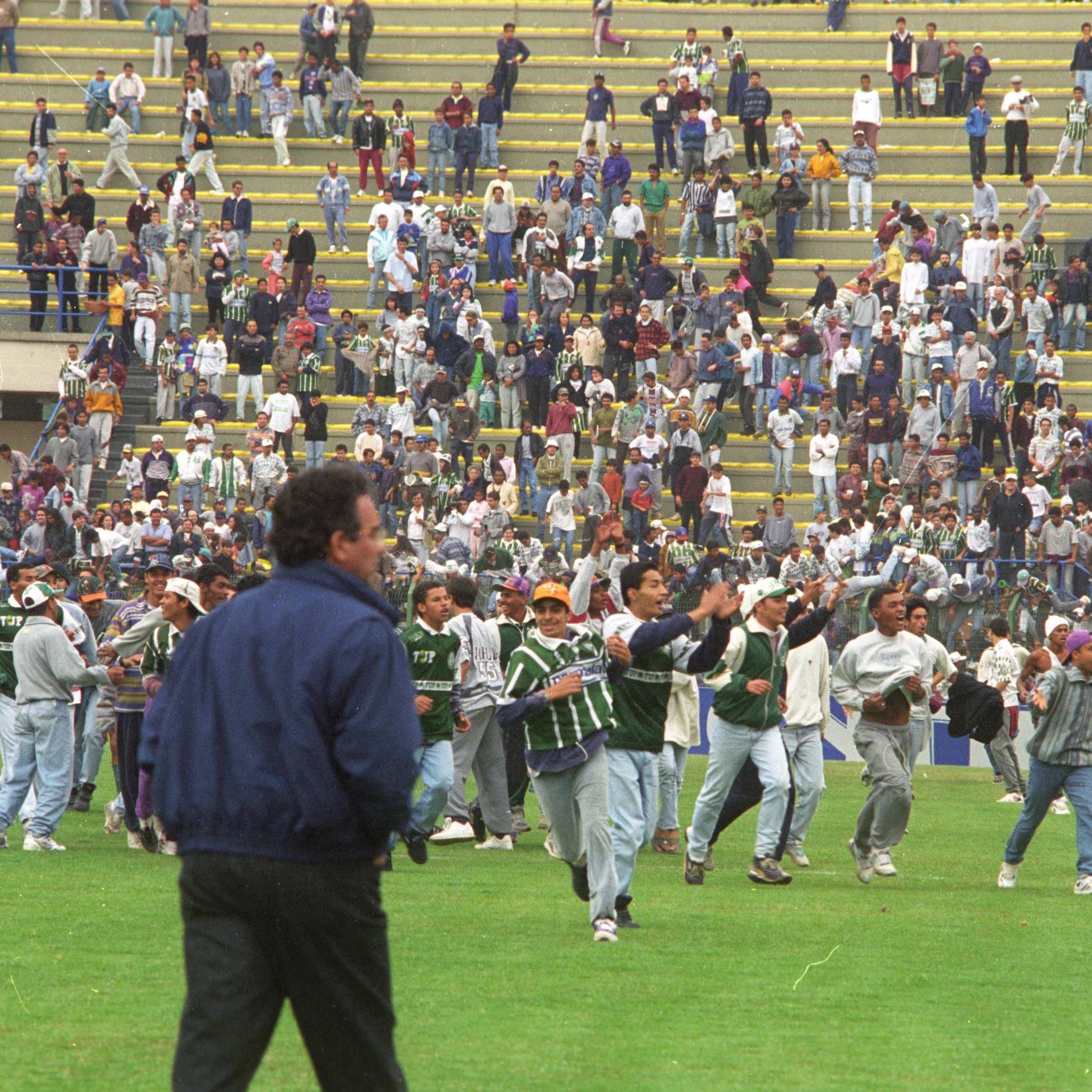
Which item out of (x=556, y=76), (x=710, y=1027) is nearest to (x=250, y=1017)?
(x=710, y=1027)

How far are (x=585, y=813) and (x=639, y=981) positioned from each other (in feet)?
3.04

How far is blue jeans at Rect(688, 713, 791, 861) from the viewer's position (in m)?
11.3

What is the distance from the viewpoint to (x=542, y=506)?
2923 centimetres

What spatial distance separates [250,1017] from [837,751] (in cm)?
1935

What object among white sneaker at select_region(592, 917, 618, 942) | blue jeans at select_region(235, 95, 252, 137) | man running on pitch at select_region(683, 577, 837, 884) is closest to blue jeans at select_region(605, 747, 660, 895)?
white sneaker at select_region(592, 917, 618, 942)

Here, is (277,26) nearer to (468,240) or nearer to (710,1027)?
(468,240)

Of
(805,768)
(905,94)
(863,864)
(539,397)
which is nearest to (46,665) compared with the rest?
(805,768)

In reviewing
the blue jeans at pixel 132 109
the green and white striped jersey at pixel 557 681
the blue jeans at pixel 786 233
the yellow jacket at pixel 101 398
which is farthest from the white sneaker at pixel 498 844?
the blue jeans at pixel 132 109

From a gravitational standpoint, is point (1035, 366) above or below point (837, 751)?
above

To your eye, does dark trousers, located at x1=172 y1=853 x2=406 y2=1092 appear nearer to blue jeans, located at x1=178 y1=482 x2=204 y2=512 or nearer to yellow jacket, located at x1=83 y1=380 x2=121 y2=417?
blue jeans, located at x1=178 y1=482 x2=204 y2=512

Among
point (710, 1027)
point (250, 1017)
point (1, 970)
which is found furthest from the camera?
point (1, 970)

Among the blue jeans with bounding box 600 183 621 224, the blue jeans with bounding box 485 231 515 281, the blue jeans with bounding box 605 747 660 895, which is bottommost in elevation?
the blue jeans with bounding box 605 747 660 895

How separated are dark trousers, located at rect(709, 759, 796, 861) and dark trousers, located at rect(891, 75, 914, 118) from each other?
91.5ft

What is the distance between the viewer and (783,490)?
30.5m
